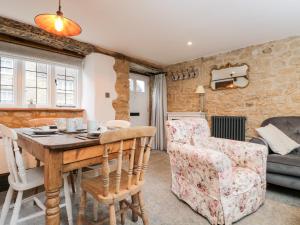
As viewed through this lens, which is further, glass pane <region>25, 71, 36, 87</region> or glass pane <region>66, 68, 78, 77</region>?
glass pane <region>66, 68, 78, 77</region>

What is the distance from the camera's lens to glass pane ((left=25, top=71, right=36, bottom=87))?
2.92 meters

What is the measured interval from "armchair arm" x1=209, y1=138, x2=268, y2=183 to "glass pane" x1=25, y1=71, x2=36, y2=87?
307 cm

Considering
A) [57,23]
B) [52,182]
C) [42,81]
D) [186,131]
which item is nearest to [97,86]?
[42,81]

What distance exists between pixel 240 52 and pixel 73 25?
10.2 ft

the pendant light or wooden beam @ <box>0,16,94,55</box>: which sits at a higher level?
wooden beam @ <box>0,16,94,55</box>

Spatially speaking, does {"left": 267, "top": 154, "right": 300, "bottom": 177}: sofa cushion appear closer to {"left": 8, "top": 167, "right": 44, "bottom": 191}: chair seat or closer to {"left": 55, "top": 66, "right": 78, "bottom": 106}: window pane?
{"left": 8, "top": 167, "right": 44, "bottom": 191}: chair seat

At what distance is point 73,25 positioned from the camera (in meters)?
1.59

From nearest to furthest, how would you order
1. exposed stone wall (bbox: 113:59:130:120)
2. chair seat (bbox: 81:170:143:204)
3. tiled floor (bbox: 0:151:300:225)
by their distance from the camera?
chair seat (bbox: 81:170:143:204), tiled floor (bbox: 0:151:300:225), exposed stone wall (bbox: 113:59:130:120)

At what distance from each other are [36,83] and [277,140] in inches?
150

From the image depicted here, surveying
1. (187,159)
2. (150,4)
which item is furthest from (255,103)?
(150,4)

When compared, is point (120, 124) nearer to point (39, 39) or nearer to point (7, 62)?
point (39, 39)

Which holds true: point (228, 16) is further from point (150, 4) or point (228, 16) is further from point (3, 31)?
point (3, 31)

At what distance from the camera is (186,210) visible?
1.79 m

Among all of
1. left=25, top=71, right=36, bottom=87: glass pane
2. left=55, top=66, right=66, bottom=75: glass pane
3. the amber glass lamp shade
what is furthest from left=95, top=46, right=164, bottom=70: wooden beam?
the amber glass lamp shade
